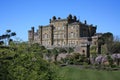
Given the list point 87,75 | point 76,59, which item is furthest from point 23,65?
point 76,59

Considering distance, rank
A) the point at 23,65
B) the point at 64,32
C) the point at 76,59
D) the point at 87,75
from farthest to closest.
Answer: the point at 64,32
the point at 76,59
the point at 87,75
the point at 23,65

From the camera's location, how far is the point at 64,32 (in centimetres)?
9812

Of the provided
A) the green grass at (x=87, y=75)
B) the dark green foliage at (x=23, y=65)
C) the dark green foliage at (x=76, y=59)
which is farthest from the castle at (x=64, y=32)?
the dark green foliage at (x=23, y=65)

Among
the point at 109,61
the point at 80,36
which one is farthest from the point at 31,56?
the point at 80,36

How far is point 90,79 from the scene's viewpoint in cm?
2517

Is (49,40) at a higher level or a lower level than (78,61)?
higher

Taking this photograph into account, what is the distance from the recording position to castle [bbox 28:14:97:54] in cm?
9431

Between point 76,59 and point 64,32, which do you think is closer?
point 76,59

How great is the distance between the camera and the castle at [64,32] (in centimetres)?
9431

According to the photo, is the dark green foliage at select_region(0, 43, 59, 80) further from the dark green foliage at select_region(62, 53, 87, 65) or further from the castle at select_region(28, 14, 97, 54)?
the castle at select_region(28, 14, 97, 54)

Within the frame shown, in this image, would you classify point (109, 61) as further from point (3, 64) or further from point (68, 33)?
point (68, 33)

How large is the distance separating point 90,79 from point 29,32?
84.8 metres

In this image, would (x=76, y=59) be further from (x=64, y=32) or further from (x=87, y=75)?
(x=64, y=32)

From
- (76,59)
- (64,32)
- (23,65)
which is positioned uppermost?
(64,32)
